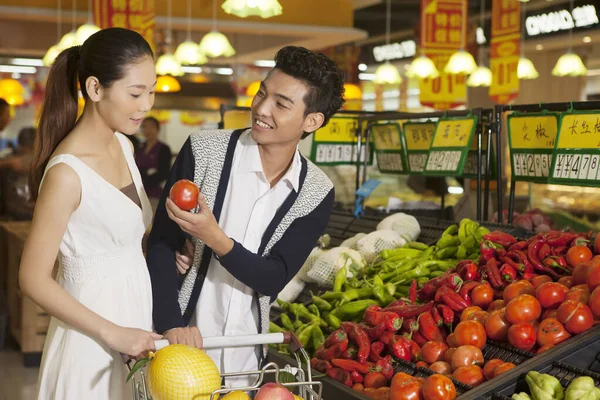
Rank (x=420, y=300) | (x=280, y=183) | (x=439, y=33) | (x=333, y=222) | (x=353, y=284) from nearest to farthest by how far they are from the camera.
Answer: (x=280, y=183)
(x=420, y=300)
(x=353, y=284)
(x=333, y=222)
(x=439, y=33)

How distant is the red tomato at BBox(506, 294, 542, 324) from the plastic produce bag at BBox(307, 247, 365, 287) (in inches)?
55.2

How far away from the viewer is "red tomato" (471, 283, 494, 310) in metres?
3.00

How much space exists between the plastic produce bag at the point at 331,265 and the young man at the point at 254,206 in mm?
1557

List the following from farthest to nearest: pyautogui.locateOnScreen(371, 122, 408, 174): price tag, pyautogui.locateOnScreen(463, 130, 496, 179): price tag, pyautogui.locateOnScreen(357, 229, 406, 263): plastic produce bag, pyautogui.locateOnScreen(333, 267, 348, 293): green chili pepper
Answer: pyautogui.locateOnScreen(371, 122, 408, 174): price tag
pyautogui.locateOnScreen(463, 130, 496, 179): price tag
pyautogui.locateOnScreen(357, 229, 406, 263): plastic produce bag
pyautogui.locateOnScreen(333, 267, 348, 293): green chili pepper

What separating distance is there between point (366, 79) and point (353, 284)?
46.9 feet

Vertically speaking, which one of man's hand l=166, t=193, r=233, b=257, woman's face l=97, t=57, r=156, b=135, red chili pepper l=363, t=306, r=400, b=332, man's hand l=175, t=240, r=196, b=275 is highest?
woman's face l=97, t=57, r=156, b=135

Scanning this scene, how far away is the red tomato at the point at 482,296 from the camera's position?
2998 millimetres

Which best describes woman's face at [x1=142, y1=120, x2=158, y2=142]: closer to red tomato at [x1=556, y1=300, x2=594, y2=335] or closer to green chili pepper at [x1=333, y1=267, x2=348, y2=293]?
green chili pepper at [x1=333, y1=267, x2=348, y2=293]

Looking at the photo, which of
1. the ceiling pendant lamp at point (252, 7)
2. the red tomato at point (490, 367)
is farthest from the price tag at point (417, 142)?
the ceiling pendant lamp at point (252, 7)

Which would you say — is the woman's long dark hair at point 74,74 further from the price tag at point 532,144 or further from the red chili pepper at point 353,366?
the price tag at point 532,144

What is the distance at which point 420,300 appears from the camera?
10.7 ft

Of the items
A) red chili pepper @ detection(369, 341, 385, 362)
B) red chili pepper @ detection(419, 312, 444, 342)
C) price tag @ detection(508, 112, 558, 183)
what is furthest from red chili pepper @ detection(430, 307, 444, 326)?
price tag @ detection(508, 112, 558, 183)

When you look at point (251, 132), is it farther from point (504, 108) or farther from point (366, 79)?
point (366, 79)

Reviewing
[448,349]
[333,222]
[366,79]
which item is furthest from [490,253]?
[366,79]
